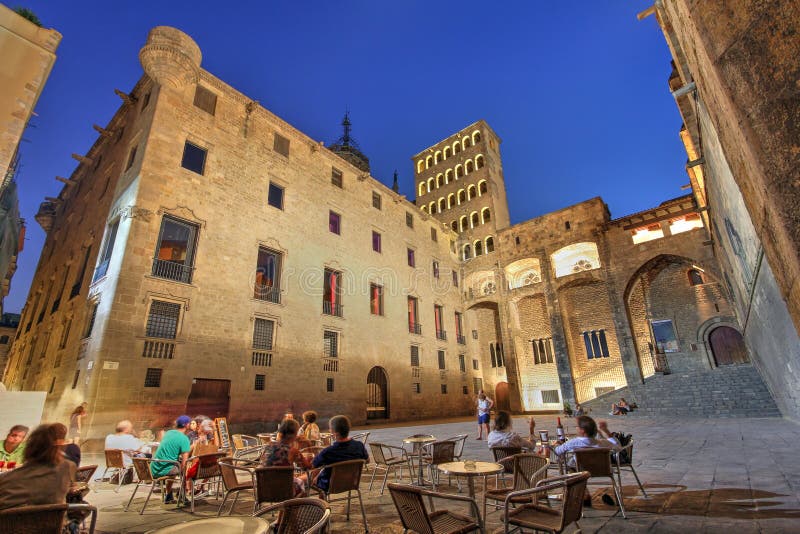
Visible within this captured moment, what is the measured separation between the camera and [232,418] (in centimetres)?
1155

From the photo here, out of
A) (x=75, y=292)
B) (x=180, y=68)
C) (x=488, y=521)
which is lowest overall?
(x=488, y=521)

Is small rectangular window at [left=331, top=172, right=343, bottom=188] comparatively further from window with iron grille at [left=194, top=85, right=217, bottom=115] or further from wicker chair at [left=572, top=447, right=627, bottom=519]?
wicker chair at [left=572, top=447, right=627, bottom=519]

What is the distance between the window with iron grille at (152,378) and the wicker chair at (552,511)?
10.9 m

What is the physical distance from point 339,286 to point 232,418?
700cm

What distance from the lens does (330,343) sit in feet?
51.1

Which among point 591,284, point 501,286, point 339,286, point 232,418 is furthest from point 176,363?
point 591,284

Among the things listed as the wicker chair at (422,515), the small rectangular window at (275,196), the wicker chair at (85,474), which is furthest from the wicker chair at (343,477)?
the small rectangular window at (275,196)

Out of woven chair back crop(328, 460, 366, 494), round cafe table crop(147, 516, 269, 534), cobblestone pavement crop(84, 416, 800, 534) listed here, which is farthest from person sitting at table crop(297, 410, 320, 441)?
round cafe table crop(147, 516, 269, 534)

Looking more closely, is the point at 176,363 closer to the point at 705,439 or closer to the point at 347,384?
the point at 347,384

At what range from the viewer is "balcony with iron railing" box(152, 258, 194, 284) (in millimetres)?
11211

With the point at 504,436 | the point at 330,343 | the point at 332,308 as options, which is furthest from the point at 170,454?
the point at 332,308

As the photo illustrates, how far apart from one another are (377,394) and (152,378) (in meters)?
9.52

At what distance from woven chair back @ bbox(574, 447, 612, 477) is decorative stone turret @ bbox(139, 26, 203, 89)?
15.7m

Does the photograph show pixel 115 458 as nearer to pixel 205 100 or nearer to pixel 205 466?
pixel 205 466
